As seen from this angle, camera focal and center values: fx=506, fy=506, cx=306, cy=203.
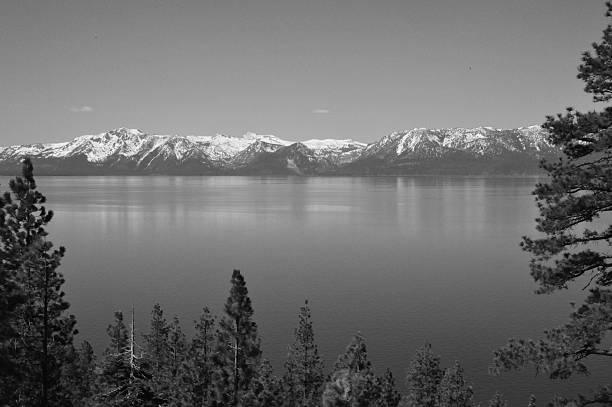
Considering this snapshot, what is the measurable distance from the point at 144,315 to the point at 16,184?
3314 centimetres

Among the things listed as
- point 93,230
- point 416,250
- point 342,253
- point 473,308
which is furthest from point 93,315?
point 93,230

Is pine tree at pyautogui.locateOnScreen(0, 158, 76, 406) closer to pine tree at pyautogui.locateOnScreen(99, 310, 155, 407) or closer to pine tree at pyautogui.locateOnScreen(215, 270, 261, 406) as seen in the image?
pine tree at pyautogui.locateOnScreen(99, 310, 155, 407)

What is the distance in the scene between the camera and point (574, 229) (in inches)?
530

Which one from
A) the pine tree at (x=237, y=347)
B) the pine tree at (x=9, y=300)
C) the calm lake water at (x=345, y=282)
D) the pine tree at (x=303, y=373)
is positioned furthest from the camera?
the calm lake water at (x=345, y=282)

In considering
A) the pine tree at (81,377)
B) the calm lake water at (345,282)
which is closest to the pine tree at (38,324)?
the pine tree at (81,377)

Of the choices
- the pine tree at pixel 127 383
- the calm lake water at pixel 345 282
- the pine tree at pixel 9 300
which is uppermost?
the pine tree at pixel 9 300

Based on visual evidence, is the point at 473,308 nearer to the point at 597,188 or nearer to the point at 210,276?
the point at 210,276

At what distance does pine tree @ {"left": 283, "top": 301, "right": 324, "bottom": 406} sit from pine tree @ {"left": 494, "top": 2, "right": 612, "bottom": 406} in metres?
24.7

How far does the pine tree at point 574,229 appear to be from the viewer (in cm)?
1275

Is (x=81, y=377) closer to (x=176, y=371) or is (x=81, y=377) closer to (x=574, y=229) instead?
(x=176, y=371)

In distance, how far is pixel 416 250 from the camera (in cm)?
9588

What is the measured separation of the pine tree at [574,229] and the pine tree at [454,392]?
18.9 metres

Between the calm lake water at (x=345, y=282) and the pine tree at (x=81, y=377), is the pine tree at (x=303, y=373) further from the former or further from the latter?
the pine tree at (x=81, y=377)

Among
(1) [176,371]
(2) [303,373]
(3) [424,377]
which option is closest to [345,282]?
(2) [303,373]
